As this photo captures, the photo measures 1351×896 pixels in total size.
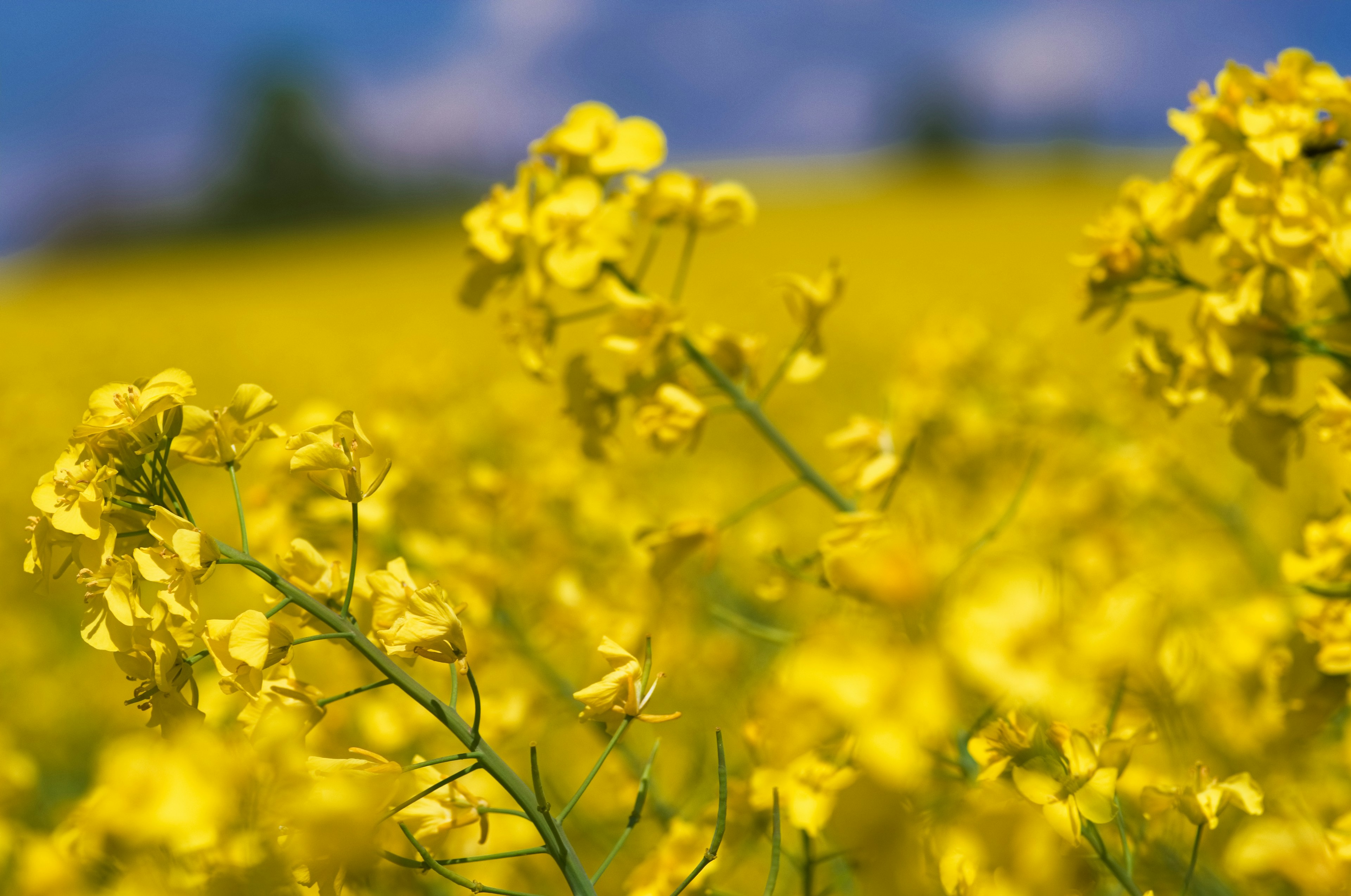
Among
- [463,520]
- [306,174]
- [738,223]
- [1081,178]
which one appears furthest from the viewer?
[306,174]

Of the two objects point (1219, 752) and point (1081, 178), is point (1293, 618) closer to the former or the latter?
point (1219, 752)

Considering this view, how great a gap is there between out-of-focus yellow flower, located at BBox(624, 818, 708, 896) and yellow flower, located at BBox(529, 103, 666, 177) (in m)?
0.70

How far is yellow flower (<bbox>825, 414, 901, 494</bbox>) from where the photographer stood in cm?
104

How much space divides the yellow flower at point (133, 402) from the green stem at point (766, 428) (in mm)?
525

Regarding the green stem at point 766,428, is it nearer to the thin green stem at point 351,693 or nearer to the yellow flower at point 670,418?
the yellow flower at point 670,418

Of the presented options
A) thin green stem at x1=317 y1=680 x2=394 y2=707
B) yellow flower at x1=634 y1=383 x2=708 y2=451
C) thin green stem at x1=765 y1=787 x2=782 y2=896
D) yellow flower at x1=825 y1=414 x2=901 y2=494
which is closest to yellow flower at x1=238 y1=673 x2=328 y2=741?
thin green stem at x1=317 y1=680 x2=394 y2=707

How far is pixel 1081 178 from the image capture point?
23.4 metres

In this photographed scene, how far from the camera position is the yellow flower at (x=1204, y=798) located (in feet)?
2.37

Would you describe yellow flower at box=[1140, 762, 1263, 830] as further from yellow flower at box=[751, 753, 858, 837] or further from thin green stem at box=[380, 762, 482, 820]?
thin green stem at box=[380, 762, 482, 820]

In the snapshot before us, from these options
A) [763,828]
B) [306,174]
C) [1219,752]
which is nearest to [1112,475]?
[1219,752]

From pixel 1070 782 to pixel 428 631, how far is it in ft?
1.44

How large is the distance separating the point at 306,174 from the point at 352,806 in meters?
36.3

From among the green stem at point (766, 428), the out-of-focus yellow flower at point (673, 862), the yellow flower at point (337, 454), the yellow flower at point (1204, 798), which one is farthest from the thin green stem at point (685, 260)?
the yellow flower at point (1204, 798)

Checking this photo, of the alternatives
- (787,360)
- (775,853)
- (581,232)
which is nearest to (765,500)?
(787,360)
